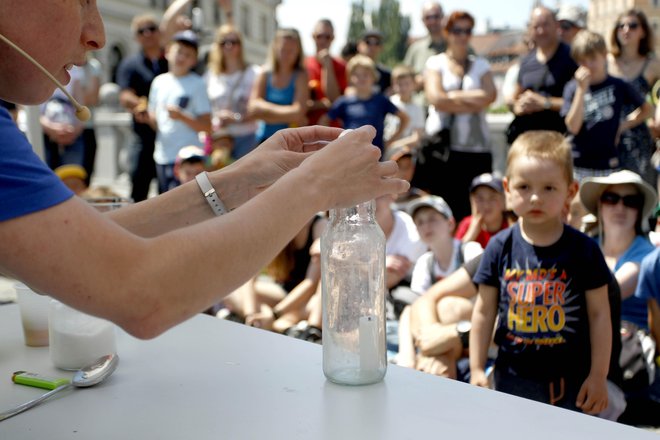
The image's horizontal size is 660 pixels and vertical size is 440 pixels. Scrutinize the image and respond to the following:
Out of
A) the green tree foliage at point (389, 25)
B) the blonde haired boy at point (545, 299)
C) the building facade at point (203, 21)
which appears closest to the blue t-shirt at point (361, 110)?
the blonde haired boy at point (545, 299)

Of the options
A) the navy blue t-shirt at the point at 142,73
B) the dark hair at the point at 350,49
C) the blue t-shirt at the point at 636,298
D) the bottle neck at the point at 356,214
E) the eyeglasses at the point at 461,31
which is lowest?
the blue t-shirt at the point at 636,298

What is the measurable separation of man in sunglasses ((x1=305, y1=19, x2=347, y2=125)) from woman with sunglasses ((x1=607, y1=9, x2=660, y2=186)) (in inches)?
75.8

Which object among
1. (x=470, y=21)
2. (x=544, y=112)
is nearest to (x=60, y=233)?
(x=544, y=112)

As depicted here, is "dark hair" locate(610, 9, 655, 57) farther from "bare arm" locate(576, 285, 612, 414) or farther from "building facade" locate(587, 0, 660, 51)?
"bare arm" locate(576, 285, 612, 414)

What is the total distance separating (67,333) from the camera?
1.45m

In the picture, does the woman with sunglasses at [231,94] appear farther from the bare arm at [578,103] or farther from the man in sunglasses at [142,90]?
Answer: the bare arm at [578,103]

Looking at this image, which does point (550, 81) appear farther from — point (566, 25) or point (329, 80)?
point (329, 80)

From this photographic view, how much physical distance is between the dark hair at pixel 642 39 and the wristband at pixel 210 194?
11.5 ft

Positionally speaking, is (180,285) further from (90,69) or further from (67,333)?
(90,69)

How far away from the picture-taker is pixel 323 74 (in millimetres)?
5422

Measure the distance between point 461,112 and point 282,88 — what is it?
129 cm

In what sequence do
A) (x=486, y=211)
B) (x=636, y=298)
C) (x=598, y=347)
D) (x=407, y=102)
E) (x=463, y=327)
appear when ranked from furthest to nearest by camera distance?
(x=407, y=102) < (x=486, y=211) < (x=636, y=298) < (x=463, y=327) < (x=598, y=347)

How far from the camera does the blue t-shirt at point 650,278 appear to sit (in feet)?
9.07

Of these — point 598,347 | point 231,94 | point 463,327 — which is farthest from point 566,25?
point 598,347
